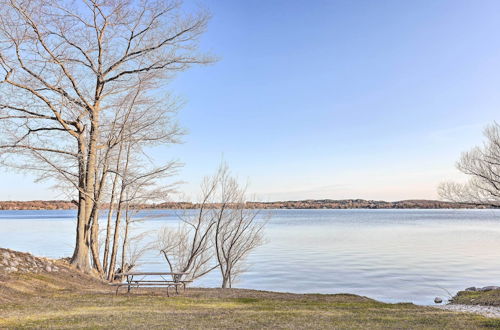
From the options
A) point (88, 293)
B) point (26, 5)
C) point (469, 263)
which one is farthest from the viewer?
point (469, 263)

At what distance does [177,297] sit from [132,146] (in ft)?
29.3

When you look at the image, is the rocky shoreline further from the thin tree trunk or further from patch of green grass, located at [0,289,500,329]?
the thin tree trunk

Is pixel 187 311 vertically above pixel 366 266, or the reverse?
pixel 187 311

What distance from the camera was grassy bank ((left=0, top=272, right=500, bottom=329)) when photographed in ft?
30.4

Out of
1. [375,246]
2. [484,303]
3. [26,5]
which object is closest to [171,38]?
[26,5]

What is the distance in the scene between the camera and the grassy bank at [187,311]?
927cm

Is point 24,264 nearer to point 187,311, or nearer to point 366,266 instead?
point 187,311

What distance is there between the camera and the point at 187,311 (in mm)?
10773

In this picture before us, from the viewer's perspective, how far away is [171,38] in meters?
17.4

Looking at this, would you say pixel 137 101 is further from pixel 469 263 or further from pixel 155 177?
pixel 469 263

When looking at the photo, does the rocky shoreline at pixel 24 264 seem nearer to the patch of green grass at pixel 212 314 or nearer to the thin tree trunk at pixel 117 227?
the patch of green grass at pixel 212 314

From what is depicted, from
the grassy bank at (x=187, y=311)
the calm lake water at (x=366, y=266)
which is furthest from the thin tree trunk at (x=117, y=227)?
the grassy bank at (x=187, y=311)

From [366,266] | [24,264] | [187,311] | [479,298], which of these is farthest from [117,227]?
[366,266]

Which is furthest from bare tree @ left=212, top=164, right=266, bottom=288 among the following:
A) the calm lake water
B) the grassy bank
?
the grassy bank
